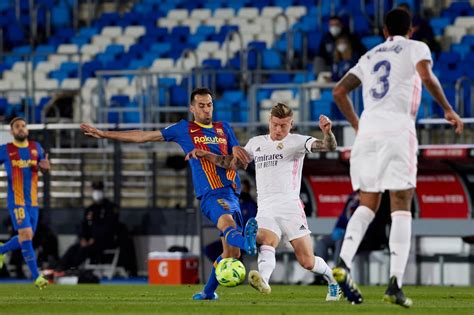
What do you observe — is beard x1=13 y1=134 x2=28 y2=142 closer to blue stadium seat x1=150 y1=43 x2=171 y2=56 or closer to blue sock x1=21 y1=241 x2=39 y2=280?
blue sock x1=21 y1=241 x2=39 y2=280

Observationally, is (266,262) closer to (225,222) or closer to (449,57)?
(225,222)

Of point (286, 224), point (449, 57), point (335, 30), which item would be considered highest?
point (335, 30)

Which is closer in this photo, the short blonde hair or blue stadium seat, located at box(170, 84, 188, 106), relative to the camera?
the short blonde hair

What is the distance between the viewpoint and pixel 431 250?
20.3m

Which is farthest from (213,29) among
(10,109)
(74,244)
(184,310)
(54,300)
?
(184,310)

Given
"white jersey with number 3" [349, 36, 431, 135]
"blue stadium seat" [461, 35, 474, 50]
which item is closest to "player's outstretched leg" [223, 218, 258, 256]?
"white jersey with number 3" [349, 36, 431, 135]

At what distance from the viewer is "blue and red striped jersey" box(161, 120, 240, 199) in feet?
42.2

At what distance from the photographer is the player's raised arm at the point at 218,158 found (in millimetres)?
12523

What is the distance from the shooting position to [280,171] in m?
12.6

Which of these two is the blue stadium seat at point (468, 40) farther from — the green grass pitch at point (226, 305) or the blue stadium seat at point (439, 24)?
the green grass pitch at point (226, 305)

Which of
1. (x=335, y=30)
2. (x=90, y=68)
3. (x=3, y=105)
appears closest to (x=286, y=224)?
(x=335, y=30)

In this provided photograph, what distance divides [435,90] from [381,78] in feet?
1.53

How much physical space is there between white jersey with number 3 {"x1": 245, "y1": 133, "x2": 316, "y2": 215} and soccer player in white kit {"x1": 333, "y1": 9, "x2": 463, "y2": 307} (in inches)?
77.9

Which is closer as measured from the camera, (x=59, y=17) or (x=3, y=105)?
(x=3, y=105)
